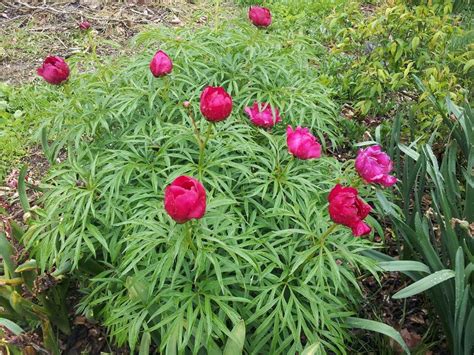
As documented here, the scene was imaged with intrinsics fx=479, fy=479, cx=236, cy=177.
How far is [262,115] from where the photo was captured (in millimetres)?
1998

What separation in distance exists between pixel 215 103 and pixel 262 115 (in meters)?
0.46

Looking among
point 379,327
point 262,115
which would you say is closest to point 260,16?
point 262,115

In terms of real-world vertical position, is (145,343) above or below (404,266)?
below

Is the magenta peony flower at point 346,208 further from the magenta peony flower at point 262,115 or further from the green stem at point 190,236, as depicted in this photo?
the magenta peony flower at point 262,115

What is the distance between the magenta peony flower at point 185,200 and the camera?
4.33ft

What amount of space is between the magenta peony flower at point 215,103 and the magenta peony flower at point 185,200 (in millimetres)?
324

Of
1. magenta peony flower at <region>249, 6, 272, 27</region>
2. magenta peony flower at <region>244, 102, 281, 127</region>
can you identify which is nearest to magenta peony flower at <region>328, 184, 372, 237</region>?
magenta peony flower at <region>244, 102, 281, 127</region>

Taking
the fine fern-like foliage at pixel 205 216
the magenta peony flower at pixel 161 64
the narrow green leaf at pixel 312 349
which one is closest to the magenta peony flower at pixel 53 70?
the fine fern-like foliage at pixel 205 216

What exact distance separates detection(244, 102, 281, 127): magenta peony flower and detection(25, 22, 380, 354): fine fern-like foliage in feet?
0.16

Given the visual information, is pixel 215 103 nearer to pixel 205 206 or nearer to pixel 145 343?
pixel 205 206

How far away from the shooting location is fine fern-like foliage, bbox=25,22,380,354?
1610mm

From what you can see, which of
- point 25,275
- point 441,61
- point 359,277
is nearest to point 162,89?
point 25,275

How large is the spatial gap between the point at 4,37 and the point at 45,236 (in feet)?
10.5

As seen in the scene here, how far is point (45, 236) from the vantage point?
1.92m
